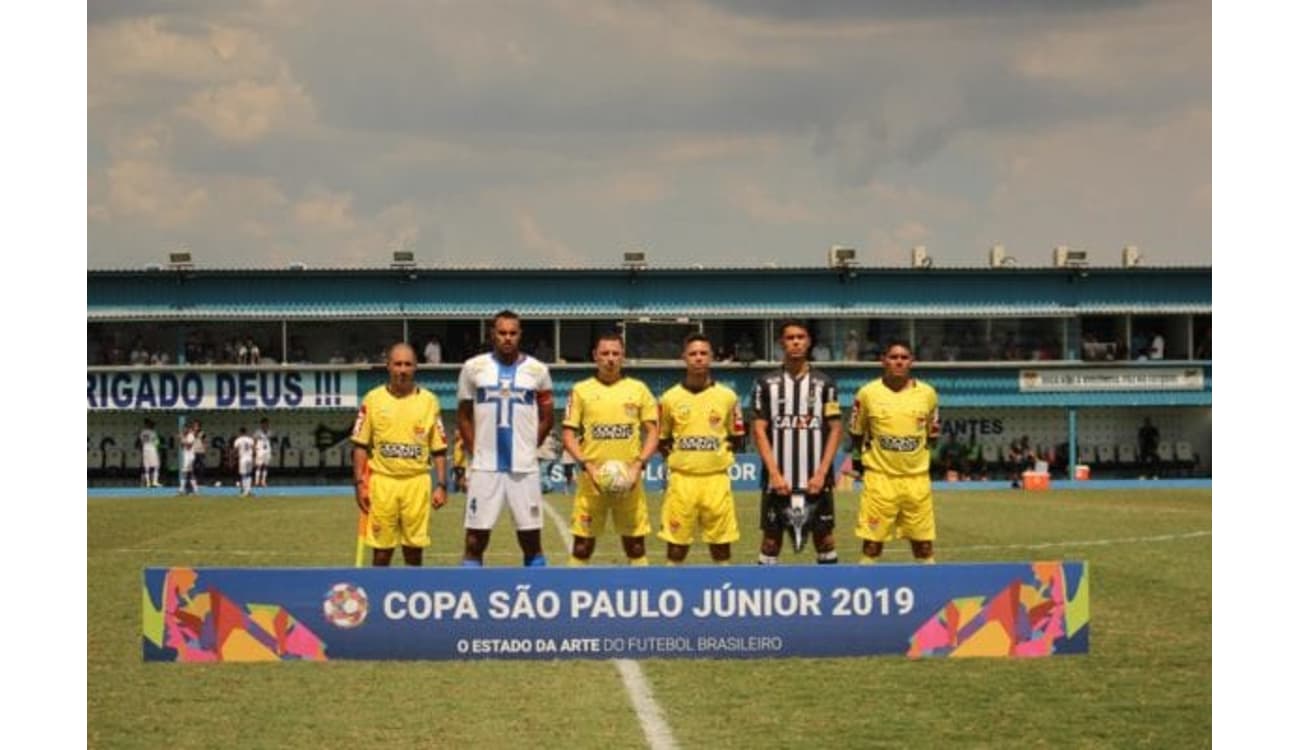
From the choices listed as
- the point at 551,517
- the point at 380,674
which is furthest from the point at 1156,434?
the point at 380,674

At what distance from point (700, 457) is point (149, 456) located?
34967 mm

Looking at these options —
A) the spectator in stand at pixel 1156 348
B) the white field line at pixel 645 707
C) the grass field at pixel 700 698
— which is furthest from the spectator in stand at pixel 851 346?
the white field line at pixel 645 707

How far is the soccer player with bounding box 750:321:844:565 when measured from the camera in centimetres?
1387

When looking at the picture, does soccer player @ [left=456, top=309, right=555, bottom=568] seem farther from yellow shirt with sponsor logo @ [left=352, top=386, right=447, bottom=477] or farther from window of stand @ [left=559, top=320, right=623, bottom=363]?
window of stand @ [left=559, top=320, right=623, bottom=363]

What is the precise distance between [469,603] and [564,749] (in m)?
2.90

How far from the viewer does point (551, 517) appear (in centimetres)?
2947

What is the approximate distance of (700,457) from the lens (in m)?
13.8

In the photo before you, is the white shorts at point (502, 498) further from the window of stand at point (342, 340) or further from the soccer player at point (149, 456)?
the window of stand at point (342, 340)

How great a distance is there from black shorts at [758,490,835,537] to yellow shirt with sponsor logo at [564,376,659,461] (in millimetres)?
1177

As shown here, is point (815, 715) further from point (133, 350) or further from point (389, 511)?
point (133, 350)


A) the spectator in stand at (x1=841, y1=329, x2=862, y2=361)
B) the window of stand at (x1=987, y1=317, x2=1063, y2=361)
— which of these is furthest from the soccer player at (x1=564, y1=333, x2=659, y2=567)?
the window of stand at (x1=987, y1=317, x2=1063, y2=361)

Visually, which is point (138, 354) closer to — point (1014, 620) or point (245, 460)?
point (245, 460)

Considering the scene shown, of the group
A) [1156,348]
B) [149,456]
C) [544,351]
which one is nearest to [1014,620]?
[149,456]

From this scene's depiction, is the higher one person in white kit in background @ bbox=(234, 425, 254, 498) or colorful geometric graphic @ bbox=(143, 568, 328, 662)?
colorful geometric graphic @ bbox=(143, 568, 328, 662)
